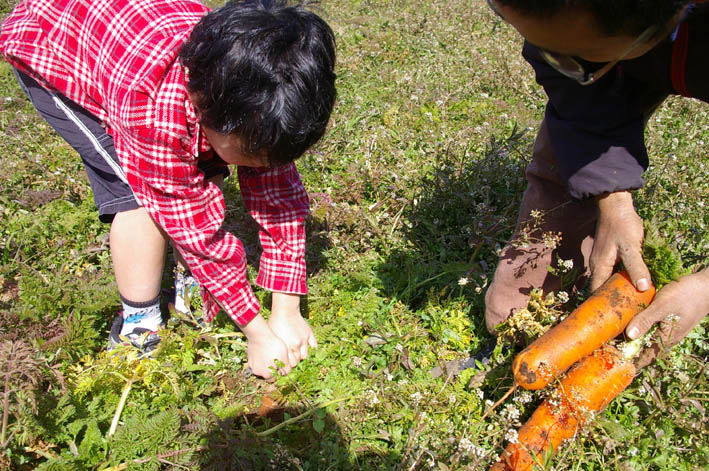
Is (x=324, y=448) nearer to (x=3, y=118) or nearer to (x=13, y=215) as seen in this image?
(x=13, y=215)

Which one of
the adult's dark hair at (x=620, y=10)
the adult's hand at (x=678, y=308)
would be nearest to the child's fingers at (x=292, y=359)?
the adult's hand at (x=678, y=308)

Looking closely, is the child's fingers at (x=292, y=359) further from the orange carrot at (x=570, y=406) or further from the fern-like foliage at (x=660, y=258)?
the fern-like foliage at (x=660, y=258)

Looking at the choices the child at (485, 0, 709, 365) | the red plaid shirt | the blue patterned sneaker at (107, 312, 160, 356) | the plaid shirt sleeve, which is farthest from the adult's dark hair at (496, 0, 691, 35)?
the blue patterned sneaker at (107, 312, 160, 356)

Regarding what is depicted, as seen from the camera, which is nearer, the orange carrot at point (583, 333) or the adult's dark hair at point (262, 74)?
the adult's dark hair at point (262, 74)

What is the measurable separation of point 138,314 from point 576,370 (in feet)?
6.52

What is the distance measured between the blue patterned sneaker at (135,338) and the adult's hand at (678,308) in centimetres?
212

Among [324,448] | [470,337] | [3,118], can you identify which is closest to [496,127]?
[470,337]

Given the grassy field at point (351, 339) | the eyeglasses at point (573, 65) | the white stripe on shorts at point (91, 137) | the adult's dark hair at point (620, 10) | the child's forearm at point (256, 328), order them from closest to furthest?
1. the adult's dark hair at point (620, 10)
2. the eyeglasses at point (573, 65)
3. the grassy field at point (351, 339)
4. the white stripe on shorts at point (91, 137)
5. the child's forearm at point (256, 328)

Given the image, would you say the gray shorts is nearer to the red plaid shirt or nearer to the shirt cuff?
the red plaid shirt

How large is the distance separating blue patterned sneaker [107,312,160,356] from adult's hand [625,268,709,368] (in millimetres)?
2115

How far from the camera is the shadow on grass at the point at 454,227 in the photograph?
2.78 metres

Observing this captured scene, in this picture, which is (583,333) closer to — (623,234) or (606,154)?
(623,234)

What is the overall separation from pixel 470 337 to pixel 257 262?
4.34ft

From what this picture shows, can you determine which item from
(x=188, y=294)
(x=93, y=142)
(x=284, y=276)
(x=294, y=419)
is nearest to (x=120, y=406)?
(x=188, y=294)
